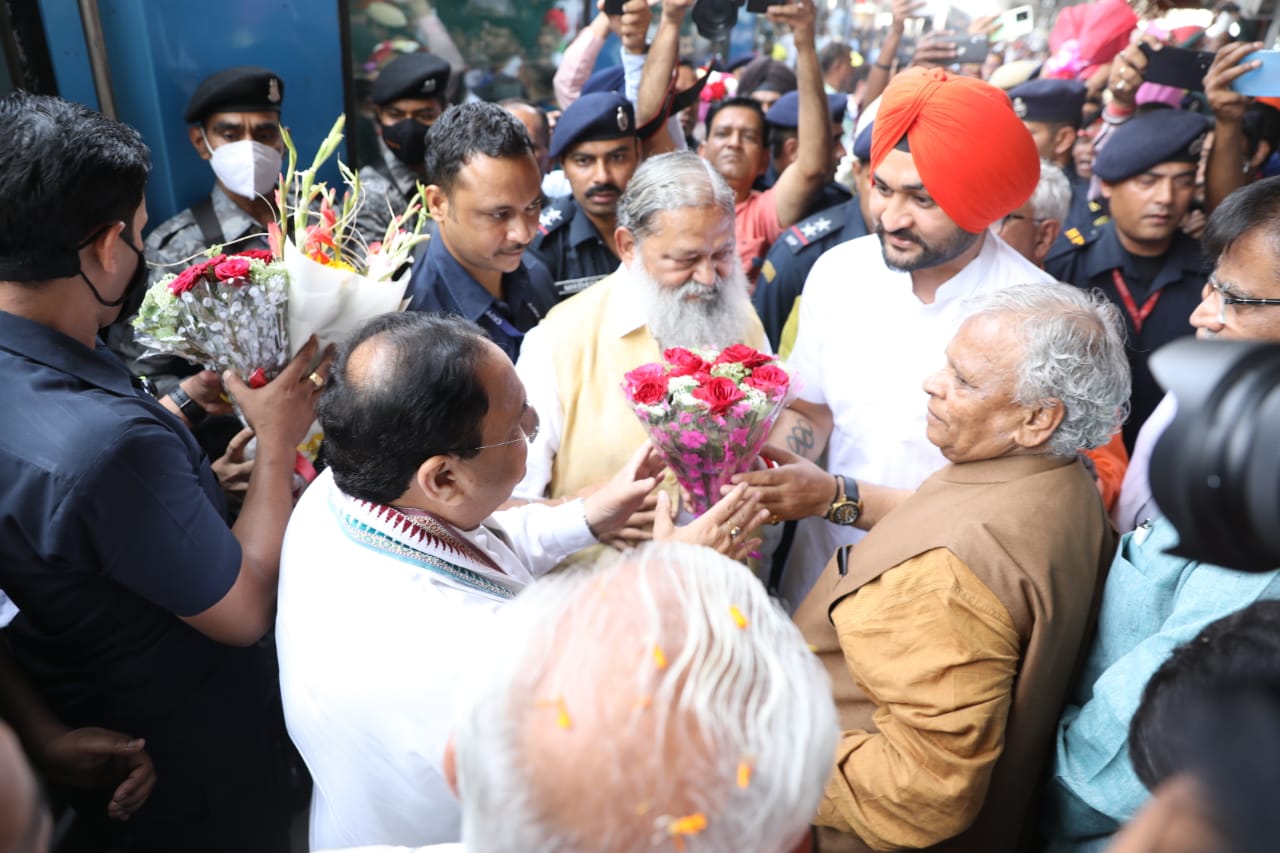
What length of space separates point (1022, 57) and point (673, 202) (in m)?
8.31

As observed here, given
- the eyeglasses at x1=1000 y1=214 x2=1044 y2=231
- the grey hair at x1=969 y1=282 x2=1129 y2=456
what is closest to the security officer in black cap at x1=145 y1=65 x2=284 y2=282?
the grey hair at x1=969 y1=282 x2=1129 y2=456

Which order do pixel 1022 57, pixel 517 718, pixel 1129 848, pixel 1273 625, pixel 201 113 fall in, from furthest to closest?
pixel 1022 57 < pixel 201 113 < pixel 1273 625 < pixel 517 718 < pixel 1129 848

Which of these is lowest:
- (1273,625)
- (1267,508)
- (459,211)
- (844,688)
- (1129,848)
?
(844,688)

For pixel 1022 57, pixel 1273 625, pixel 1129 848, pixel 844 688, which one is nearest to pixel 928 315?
pixel 844 688

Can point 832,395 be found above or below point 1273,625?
below

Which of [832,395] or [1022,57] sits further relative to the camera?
[1022,57]

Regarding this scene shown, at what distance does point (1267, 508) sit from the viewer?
0.86m

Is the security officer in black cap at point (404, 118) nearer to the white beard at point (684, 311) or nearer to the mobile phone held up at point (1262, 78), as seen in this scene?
the white beard at point (684, 311)

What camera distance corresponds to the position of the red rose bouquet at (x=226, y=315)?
2184 millimetres

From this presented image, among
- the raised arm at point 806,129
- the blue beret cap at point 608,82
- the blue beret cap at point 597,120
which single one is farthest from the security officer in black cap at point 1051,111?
the blue beret cap at point 597,120

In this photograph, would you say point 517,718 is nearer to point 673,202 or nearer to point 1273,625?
point 1273,625

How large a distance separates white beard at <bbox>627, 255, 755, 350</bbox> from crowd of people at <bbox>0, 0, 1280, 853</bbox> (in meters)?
0.01

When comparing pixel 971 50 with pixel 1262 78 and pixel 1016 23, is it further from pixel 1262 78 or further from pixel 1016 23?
pixel 1262 78

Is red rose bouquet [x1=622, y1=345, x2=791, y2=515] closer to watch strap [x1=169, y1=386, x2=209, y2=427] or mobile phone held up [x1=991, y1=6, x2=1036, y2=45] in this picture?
watch strap [x1=169, y1=386, x2=209, y2=427]
